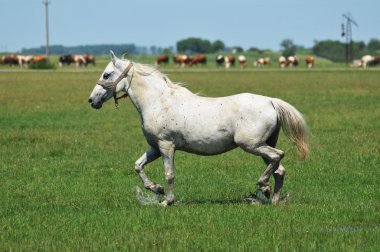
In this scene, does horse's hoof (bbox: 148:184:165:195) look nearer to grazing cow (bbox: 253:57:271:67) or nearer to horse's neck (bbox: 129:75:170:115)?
horse's neck (bbox: 129:75:170:115)

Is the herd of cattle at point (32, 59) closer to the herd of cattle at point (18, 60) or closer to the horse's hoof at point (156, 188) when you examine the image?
the herd of cattle at point (18, 60)

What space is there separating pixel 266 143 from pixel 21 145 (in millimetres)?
10721

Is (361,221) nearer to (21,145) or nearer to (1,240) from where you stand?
(1,240)

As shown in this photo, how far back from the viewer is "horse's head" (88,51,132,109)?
41.4 ft

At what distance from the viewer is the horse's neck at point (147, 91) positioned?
12.5 m

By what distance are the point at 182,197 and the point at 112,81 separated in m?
2.05

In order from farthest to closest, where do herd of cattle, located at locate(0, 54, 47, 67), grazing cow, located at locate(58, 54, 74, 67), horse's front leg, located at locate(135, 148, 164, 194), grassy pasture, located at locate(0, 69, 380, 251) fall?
grazing cow, located at locate(58, 54, 74, 67) → herd of cattle, located at locate(0, 54, 47, 67) → horse's front leg, located at locate(135, 148, 164, 194) → grassy pasture, located at locate(0, 69, 380, 251)

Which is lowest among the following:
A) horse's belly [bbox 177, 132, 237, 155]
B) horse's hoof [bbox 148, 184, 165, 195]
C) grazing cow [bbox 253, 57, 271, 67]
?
grazing cow [bbox 253, 57, 271, 67]

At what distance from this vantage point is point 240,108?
476 inches

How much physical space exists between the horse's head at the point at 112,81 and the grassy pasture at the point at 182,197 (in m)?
1.46

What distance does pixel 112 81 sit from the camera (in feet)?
41.4

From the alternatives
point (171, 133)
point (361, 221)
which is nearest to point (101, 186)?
point (171, 133)

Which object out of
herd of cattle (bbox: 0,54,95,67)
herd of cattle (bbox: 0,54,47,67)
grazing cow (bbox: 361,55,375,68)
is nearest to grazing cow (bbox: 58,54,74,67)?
herd of cattle (bbox: 0,54,95,67)

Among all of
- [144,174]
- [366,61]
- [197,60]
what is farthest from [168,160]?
[197,60]
